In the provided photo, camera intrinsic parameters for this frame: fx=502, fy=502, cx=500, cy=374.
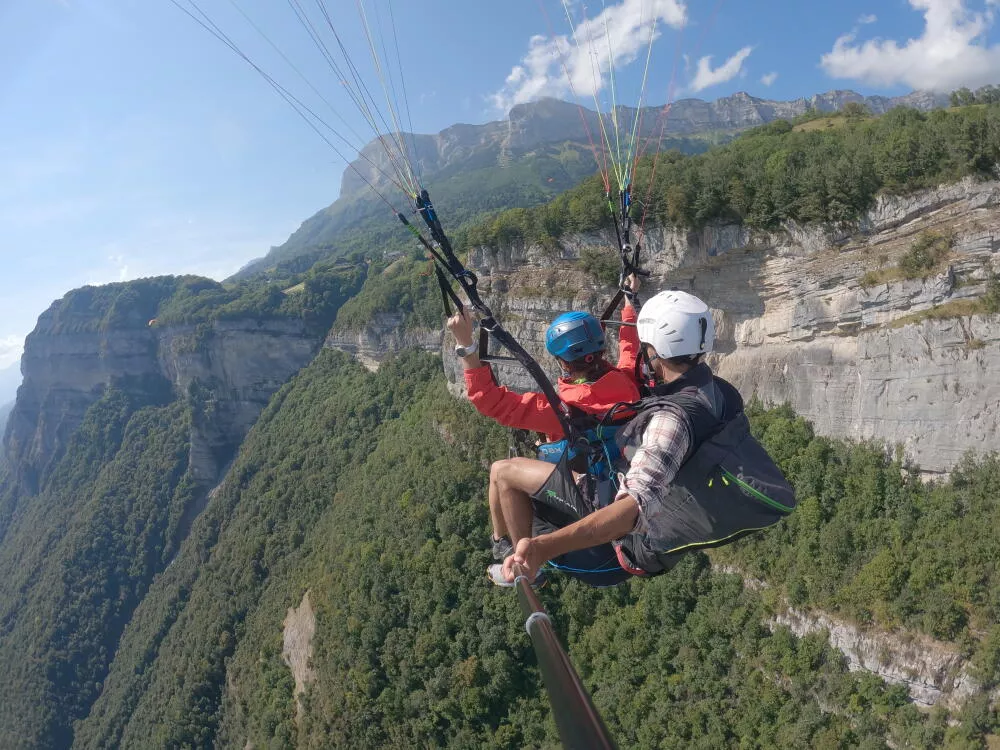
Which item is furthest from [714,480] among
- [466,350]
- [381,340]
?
[381,340]

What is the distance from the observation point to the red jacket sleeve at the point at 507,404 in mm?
4652

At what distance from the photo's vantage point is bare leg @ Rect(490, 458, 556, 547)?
4247 mm

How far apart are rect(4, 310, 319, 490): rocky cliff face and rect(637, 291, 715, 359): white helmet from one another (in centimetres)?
7496

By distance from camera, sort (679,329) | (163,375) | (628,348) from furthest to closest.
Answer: (163,375), (628,348), (679,329)

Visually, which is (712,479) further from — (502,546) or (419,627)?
(419,627)

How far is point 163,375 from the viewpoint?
85875 millimetres

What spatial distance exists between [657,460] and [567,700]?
1611mm

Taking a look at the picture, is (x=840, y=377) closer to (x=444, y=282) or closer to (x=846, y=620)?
(x=846, y=620)

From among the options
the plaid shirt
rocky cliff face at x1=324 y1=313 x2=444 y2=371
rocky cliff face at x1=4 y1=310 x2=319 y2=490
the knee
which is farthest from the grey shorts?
rocky cliff face at x1=4 y1=310 x2=319 y2=490

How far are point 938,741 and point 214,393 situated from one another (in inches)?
3199

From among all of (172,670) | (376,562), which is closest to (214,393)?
(172,670)

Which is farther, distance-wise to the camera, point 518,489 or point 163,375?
point 163,375

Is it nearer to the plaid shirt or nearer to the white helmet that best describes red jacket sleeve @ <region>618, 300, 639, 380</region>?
the white helmet

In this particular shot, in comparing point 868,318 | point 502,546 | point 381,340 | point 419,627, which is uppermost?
point 381,340
